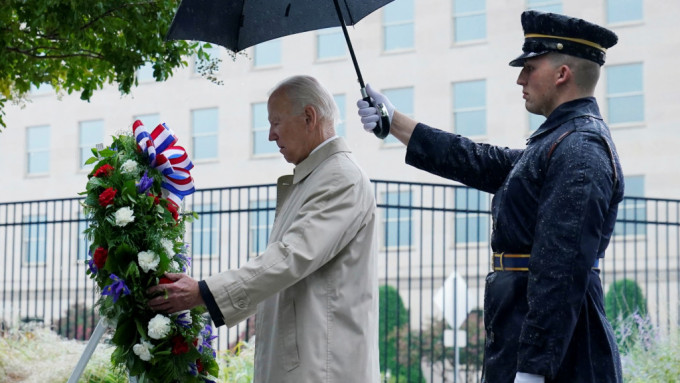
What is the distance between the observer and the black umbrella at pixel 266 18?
485 cm

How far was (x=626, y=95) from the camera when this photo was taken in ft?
101

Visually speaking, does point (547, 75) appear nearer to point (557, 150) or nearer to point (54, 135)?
point (557, 150)

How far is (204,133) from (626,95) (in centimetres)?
1501

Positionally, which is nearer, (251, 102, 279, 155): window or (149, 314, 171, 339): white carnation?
(149, 314, 171, 339): white carnation

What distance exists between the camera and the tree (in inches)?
255

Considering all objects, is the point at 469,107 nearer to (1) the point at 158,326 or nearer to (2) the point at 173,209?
A: (2) the point at 173,209

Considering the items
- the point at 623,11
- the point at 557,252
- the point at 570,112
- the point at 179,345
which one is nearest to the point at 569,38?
the point at 570,112

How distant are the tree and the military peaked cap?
344 centimetres

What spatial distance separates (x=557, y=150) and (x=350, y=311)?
1.10 meters

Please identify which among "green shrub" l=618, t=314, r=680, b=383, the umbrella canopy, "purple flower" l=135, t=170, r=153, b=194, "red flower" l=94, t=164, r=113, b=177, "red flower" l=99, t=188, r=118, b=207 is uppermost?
the umbrella canopy

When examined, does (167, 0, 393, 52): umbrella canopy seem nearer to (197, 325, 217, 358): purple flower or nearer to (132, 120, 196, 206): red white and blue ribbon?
(132, 120, 196, 206): red white and blue ribbon

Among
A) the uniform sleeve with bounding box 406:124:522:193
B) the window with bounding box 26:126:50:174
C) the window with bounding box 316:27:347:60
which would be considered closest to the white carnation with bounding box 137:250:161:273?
the uniform sleeve with bounding box 406:124:522:193

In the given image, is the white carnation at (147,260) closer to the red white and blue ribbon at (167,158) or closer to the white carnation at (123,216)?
the white carnation at (123,216)

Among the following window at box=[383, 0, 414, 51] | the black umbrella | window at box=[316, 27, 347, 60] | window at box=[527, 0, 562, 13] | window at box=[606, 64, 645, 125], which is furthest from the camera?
window at box=[316, 27, 347, 60]
